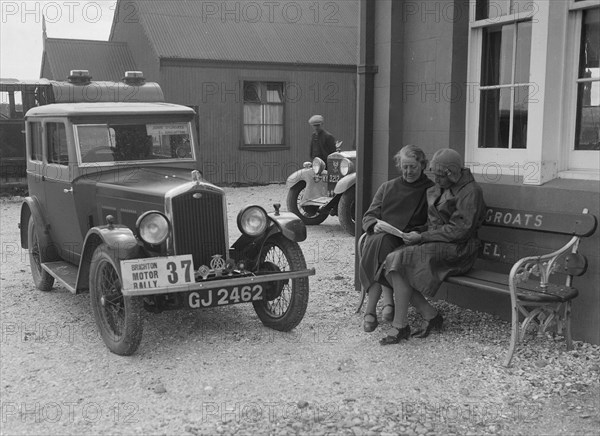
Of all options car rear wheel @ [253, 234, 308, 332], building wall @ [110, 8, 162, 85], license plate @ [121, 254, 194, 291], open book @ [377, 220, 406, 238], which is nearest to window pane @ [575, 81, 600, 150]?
open book @ [377, 220, 406, 238]

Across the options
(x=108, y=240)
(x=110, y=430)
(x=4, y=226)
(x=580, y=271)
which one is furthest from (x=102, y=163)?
(x=4, y=226)

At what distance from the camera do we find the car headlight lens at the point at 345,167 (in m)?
10.6

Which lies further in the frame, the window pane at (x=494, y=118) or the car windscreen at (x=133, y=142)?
the car windscreen at (x=133, y=142)

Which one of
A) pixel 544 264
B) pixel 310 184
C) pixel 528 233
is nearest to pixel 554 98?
pixel 528 233

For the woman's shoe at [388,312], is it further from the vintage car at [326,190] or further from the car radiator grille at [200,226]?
the vintage car at [326,190]

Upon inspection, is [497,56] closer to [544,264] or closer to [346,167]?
[544,264]

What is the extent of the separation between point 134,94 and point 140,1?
11.4 meters

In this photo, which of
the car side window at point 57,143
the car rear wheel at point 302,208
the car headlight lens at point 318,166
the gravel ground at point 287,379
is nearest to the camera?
the gravel ground at point 287,379

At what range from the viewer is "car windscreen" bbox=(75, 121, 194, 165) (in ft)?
19.7

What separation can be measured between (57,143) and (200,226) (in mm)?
2055

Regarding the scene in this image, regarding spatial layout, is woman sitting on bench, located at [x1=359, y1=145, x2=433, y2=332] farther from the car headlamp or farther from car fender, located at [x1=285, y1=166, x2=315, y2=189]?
car fender, located at [x1=285, y1=166, x2=315, y2=189]

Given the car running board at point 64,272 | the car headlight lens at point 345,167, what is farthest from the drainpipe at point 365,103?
the car headlight lens at point 345,167

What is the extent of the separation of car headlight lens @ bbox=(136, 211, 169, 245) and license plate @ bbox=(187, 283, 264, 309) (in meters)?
0.46

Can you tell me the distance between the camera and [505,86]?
555 centimetres
